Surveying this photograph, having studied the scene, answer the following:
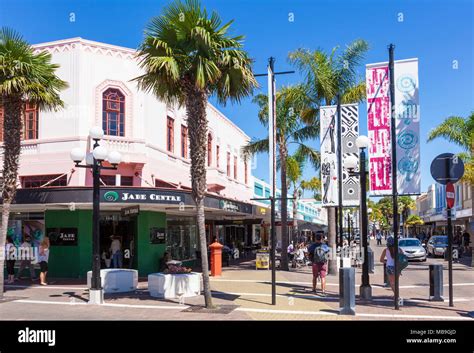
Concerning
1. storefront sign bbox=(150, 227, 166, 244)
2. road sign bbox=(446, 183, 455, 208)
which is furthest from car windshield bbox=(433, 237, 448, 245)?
road sign bbox=(446, 183, 455, 208)

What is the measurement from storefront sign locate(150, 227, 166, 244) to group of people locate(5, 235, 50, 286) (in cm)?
389

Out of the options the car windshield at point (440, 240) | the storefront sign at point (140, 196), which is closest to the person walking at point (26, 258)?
the storefront sign at point (140, 196)

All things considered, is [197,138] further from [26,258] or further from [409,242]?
[409,242]

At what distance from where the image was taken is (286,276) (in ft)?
63.9

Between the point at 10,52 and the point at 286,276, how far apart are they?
1231 centimetres

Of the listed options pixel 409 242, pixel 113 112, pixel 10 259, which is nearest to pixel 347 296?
pixel 10 259

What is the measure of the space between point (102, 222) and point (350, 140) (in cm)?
977

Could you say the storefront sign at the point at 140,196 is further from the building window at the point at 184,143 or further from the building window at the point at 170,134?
the building window at the point at 184,143

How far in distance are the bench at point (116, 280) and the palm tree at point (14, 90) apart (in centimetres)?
258

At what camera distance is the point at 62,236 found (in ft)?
59.8

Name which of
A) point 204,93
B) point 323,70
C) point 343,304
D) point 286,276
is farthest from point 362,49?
point 343,304

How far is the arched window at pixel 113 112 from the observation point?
62.8 feet
